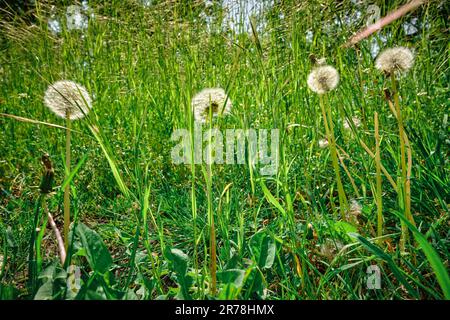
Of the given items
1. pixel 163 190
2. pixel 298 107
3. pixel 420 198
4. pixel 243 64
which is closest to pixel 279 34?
pixel 243 64

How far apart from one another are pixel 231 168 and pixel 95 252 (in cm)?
67

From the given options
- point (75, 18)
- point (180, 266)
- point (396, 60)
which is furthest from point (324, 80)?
point (75, 18)

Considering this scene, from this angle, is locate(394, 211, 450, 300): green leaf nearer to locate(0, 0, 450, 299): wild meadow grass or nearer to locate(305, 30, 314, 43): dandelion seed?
locate(0, 0, 450, 299): wild meadow grass

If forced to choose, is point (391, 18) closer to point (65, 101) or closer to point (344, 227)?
point (344, 227)

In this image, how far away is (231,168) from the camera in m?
1.25

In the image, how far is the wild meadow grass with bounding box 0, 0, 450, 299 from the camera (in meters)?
0.64

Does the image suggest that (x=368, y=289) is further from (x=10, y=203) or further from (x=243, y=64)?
(x=243, y=64)

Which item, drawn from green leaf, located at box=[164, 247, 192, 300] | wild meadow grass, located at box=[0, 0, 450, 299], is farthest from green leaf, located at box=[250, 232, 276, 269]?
green leaf, located at box=[164, 247, 192, 300]

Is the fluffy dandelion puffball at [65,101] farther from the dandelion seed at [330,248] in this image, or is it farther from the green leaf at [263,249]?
the dandelion seed at [330,248]

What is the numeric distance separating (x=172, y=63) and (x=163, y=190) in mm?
730

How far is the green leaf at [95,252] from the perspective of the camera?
2.06ft

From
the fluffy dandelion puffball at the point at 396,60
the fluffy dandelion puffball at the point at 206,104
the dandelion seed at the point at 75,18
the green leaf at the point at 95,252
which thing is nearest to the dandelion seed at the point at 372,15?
the fluffy dandelion puffball at the point at 396,60

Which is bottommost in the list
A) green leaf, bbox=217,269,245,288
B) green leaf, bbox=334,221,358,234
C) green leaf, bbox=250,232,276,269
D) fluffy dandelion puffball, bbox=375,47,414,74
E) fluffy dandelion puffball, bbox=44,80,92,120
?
green leaf, bbox=217,269,245,288

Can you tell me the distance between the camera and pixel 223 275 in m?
0.59
